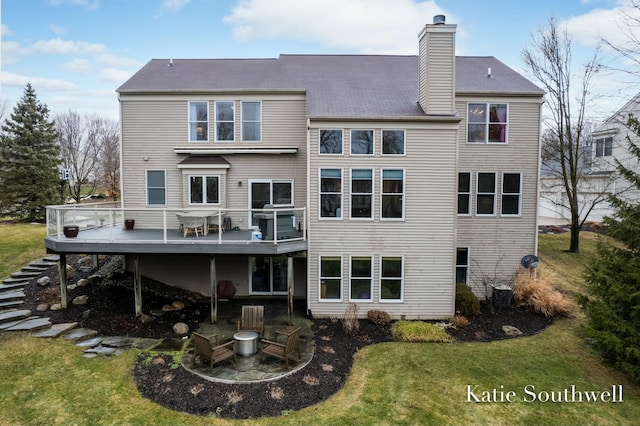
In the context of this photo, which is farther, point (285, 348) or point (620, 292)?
point (285, 348)

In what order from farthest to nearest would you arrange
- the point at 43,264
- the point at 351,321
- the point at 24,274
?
the point at 43,264, the point at 24,274, the point at 351,321

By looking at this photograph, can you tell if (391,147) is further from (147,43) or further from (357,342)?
(147,43)

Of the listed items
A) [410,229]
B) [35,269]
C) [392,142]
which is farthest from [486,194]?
[35,269]

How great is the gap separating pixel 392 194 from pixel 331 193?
208cm

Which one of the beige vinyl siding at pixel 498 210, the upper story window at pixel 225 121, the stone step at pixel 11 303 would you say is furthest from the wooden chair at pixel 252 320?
the beige vinyl siding at pixel 498 210

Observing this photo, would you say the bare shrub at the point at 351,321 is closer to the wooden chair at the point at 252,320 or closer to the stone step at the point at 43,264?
the wooden chair at the point at 252,320

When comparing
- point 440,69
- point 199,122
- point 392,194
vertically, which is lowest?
point 392,194

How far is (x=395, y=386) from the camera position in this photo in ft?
27.2

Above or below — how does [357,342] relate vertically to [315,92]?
below

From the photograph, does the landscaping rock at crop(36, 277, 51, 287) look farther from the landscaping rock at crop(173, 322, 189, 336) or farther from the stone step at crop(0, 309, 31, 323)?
the landscaping rock at crop(173, 322, 189, 336)

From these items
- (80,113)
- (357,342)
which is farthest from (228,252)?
(80,113)

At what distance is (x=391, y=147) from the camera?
39.8 feet

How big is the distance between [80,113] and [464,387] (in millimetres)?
48233

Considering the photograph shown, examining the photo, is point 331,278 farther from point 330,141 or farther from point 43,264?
point 43,264
